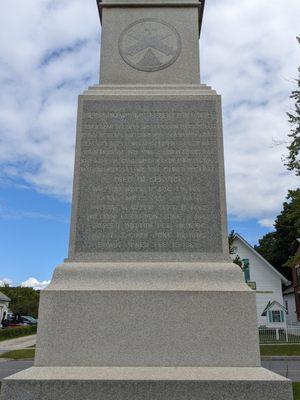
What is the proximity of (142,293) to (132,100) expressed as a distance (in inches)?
111

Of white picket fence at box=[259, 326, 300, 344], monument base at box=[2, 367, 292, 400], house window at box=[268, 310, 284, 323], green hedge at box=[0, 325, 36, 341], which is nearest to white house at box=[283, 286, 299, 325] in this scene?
white picket fence at box=[259, 326, 300, 344]

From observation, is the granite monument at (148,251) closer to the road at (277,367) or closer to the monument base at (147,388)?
the monument base at (147,388)

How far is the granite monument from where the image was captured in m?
3.90

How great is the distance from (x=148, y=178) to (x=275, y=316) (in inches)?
990

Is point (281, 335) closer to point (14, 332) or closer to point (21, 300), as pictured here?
point (14, 332)

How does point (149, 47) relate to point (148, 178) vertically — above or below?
above

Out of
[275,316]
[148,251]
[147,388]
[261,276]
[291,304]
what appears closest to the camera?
[147,388]

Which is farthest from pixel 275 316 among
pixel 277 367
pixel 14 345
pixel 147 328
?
pixel 147 328

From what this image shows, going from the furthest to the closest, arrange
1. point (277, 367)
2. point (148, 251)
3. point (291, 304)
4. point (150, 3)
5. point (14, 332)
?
point (291, 304), point (14, 332), point (277, 367), point (150, 3), point (148, 251)

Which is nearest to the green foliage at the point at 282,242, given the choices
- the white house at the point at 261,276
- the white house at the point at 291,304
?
the white house at the point at 291,304

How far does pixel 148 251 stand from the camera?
509 cm

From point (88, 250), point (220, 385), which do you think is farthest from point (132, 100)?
point (220, 385)

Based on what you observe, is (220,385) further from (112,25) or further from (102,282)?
(112,25)

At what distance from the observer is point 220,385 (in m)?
3.71
